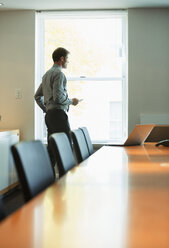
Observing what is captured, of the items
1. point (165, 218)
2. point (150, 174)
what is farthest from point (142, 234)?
point (150, 174)

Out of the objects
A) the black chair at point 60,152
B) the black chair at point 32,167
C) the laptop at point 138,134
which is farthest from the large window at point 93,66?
the black chair at point 32,167

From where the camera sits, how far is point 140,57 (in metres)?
5.60

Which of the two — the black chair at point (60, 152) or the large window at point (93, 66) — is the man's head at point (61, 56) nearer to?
the large window at point (93, 66)

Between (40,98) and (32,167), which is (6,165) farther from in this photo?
(32,167)

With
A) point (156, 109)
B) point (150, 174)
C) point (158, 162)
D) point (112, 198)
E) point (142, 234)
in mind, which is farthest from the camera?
point (156, 109)

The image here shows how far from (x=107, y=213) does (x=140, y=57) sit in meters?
4.85

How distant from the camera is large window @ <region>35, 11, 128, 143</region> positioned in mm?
5801

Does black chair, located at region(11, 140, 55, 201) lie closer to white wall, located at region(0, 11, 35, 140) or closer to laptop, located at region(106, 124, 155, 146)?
laptop, located at region(106, 124, 155, 146)

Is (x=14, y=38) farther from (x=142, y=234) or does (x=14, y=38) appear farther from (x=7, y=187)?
(x=142, y=234)

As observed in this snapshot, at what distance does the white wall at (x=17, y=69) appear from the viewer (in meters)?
5.69

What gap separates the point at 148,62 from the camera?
18.4ft

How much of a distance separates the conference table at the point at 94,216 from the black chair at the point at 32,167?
10 centimetres

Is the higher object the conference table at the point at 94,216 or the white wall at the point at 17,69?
the white wall at the point at 17,69

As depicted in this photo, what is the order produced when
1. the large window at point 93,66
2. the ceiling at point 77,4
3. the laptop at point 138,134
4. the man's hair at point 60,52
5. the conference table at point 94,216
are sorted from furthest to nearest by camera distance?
the large window at point 93,66 < the ceiling at point 77,4 < the man's hair at point 60,52 < the laptop at point 138,134 < the conference table at point 94,216
